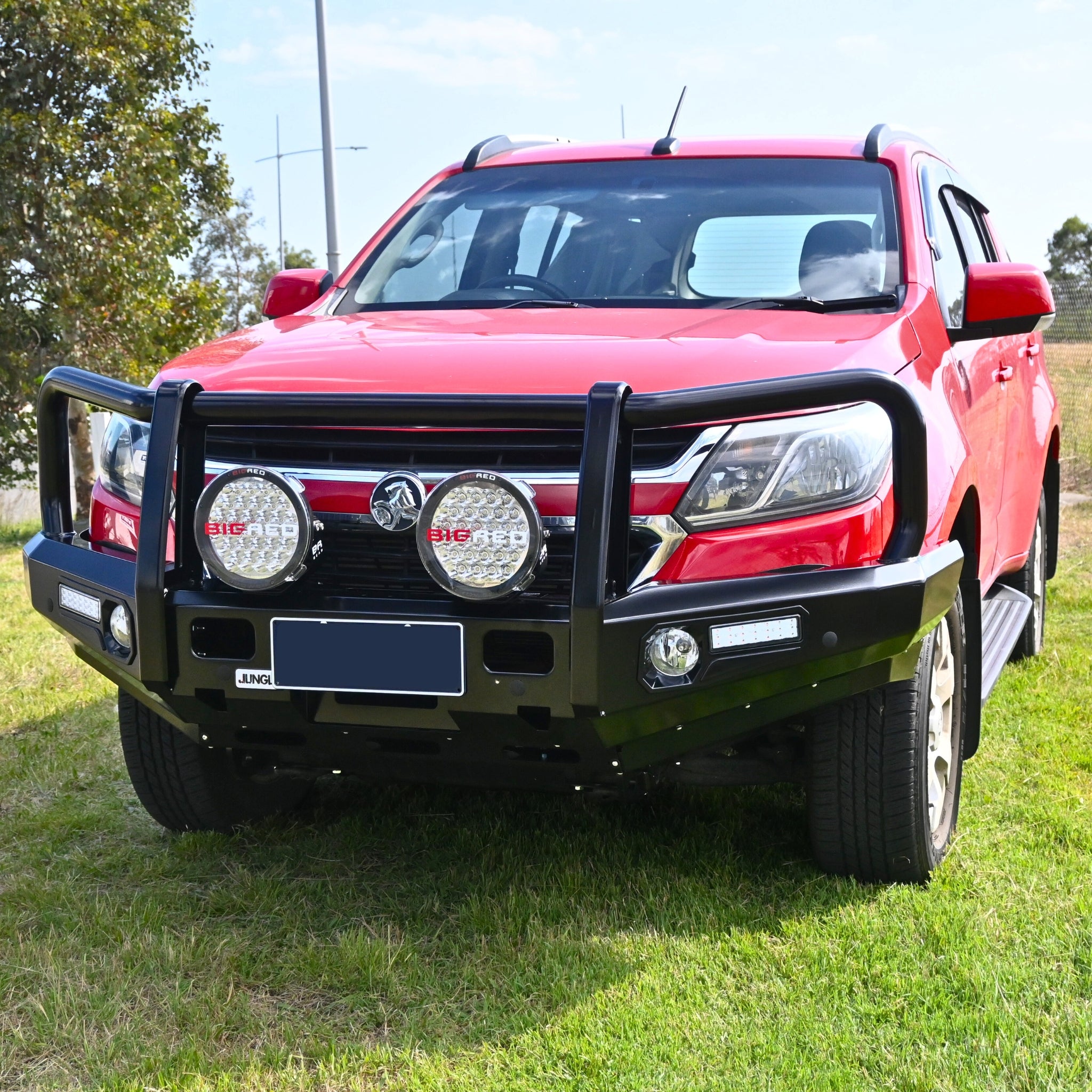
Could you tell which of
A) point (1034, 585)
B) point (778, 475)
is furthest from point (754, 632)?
point (1034, 585)

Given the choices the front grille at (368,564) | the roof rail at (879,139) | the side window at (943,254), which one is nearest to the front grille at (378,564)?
the front grille at (368,564)

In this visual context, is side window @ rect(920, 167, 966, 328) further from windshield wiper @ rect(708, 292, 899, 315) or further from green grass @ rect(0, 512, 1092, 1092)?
green grass @ rect(0, 512, 1092, 1092)

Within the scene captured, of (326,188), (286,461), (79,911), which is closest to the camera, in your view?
(286,461)

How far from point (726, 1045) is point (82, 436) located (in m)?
13.5

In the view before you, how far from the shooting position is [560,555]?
2508mm

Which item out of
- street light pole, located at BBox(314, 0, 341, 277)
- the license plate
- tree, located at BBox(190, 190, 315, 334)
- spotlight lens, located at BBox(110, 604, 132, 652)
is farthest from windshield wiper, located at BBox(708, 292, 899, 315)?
tree, located at BBox(190, 190, 315, 334)

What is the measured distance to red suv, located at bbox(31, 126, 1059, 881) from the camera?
246 centimetres

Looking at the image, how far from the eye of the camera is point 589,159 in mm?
4148

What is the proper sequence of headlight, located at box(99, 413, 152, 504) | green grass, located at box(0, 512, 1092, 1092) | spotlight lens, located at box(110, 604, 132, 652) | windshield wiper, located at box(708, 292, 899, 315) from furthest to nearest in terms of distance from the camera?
windshield wiper, located at box(708, 292, 899, 315), headlight, located at box(99, 413, 152, 504), spotlight lens, located at box(110, 604, 132, 652), green grass, located at box(0, 512, 1092, 1092)

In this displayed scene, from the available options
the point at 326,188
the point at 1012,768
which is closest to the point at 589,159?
the point at 1012,768

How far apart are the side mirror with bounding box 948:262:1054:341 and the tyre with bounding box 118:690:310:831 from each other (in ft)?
7.33

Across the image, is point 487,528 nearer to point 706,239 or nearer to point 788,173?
point 706,239

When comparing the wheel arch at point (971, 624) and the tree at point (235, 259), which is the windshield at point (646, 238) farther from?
the tree at point (235, 259)

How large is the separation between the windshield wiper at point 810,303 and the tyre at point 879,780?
0.80m
